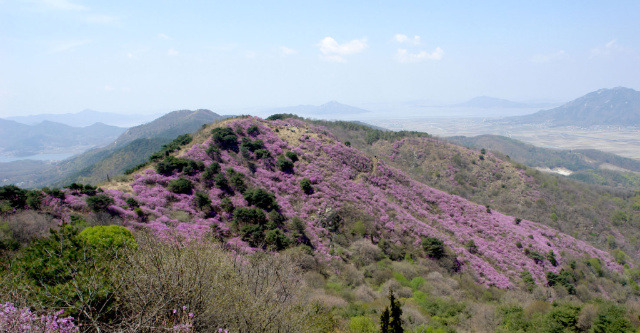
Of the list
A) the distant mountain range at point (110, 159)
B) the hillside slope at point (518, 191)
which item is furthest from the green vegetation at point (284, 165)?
the distant mountain range at point (110, 159)

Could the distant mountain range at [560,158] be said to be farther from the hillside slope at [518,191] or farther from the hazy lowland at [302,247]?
the hazy lowland at [302,247]

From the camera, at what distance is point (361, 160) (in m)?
34.9

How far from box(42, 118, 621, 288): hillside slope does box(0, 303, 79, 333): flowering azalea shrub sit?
9974 mm

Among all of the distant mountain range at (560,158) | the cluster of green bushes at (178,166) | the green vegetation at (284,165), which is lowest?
the distant mountain range at (560,158)

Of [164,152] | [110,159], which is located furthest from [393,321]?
[110,159]

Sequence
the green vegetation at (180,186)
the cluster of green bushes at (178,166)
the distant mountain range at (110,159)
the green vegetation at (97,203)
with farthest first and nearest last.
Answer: the distant mountain range at (110,159), the cluster of green bushes at (178,166), the green vegetation at (180,186), the green vegetation at (97,203)

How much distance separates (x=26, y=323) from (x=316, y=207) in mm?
20229

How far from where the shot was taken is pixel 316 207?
24.7m

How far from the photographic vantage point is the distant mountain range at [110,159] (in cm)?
7156

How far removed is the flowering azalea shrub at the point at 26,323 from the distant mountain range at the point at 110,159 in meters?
64.6

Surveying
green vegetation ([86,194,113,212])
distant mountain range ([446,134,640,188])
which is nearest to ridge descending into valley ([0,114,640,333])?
green vegetation ([86,194,113,212])

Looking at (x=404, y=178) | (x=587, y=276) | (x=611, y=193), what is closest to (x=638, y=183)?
(x=611, y=193)

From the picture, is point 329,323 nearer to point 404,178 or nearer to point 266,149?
point 266,149

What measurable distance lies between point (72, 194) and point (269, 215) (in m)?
12.0
